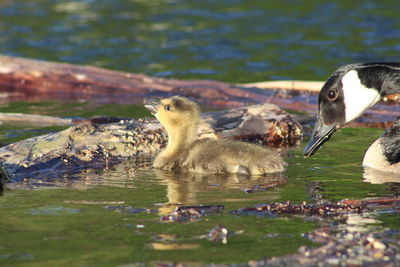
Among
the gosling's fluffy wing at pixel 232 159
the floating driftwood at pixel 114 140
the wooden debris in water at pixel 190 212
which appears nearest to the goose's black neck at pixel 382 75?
the gosling's fluffy wing at pixel 232 159

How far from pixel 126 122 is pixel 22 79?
4665 millimetres

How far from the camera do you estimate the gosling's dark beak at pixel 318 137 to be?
9137mm

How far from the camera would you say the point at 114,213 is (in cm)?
711

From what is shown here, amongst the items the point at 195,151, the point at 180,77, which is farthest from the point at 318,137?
the point at 180,77

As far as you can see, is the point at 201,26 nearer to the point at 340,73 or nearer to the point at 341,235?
the point at 340,73

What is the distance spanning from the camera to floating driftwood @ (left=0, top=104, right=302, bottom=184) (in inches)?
363

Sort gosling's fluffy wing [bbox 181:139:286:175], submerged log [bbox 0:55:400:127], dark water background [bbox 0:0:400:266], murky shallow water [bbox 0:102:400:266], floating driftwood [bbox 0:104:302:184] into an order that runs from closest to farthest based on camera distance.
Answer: murky shallow water [bbox 0:102:400:266], dark water background [bbox 0:0:400:266], gosling's fluffy wing [bbox 181:139:286:175], floating driftwood [bbox 0:104:302:184], submerged log [bbox 0:55:400:127]

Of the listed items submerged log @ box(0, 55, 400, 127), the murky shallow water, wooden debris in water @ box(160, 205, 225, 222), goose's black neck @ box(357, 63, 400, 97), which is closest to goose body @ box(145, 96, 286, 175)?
the murky shallow water

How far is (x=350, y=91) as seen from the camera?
910 centimetres

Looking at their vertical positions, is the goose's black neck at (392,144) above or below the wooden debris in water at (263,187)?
above

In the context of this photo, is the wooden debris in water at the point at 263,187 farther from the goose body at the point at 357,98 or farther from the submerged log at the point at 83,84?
the submerged log at the point at 83,84

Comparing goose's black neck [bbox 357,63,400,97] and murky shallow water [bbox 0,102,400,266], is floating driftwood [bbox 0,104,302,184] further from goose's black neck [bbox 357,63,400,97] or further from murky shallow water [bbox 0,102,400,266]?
goose's black neck [bbox 357,63,400,97]

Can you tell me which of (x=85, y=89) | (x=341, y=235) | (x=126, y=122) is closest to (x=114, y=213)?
(x=341, y=235)

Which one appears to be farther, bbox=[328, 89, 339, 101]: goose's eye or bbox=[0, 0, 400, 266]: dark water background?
bbox=[328, 89, 339, 101]: goose's eye
